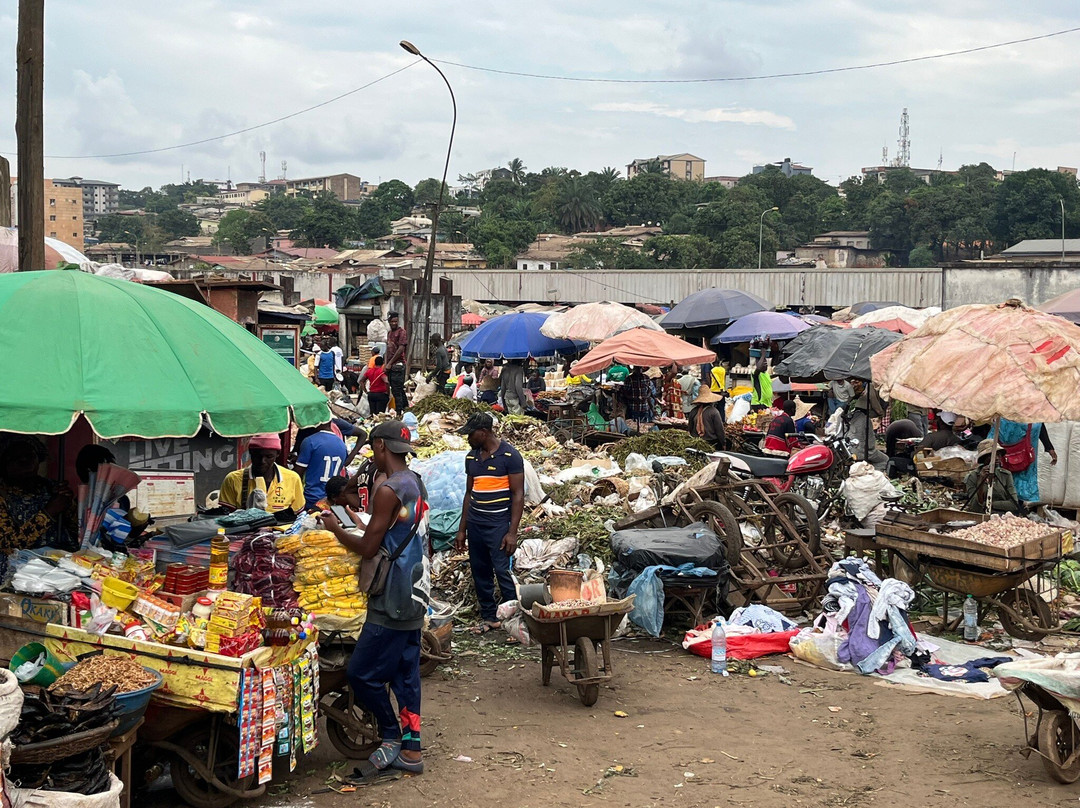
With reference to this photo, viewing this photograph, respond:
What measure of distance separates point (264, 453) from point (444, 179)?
732 inches

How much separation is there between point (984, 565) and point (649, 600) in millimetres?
2561

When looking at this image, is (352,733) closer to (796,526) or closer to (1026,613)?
(796,526)

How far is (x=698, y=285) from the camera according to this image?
148ft

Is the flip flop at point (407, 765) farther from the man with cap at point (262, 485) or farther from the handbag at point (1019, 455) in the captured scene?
the handbag at point (1019, 455)

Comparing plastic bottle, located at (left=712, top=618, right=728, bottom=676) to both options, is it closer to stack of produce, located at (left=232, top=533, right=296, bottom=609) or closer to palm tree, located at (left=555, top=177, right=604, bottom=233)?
stack of produce, located at (left=232, top=533, right=296, bottom=609)

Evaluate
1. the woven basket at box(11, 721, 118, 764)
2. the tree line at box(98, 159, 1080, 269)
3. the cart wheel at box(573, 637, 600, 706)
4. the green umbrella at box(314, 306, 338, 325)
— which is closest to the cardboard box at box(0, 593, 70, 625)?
the woven basket at box(11, 721, 118, 764)

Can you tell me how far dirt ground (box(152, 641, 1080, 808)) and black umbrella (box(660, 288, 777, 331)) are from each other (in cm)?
1339

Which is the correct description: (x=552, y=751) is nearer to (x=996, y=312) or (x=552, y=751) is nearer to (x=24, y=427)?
(x=24, y=427)

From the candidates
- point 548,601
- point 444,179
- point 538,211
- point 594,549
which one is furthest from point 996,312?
point 538,211

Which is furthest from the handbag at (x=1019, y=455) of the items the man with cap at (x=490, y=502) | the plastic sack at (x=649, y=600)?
the man with cap at (x=490, y=502)

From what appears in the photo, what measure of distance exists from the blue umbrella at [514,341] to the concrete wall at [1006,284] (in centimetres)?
1400

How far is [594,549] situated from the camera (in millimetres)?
9836

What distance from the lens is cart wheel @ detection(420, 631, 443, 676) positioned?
735cm

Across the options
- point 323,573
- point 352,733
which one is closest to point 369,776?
point 352,733
